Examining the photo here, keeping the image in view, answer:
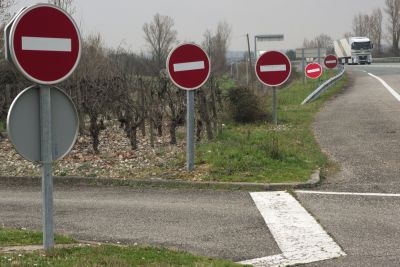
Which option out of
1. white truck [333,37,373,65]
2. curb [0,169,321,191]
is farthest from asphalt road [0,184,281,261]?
white truck [333,37,373,65]

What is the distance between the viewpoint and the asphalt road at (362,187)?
5.31m

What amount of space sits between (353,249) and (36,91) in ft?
10.6

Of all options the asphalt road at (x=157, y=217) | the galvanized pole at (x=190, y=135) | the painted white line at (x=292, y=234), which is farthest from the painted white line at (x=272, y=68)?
the painted white line at (x=292, y=234)

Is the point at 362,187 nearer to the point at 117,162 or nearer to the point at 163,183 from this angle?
the point at 163,183

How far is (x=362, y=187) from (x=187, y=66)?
11.2 feet

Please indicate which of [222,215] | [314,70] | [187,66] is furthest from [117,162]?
[314,70]

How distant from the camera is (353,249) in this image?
5.24m

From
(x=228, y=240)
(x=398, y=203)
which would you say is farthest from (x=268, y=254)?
(x=398, y=203)

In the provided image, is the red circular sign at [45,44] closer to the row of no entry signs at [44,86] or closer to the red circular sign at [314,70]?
the row of no entry signs at [44,86]

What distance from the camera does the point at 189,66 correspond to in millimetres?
9258

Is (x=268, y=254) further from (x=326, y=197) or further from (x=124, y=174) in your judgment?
(x=124, y=174)

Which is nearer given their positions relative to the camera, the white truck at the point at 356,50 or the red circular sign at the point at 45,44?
the red circular sign at the point at 45,44

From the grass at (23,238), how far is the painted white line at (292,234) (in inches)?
69.7

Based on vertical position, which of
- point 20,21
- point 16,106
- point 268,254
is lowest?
point 268,254
